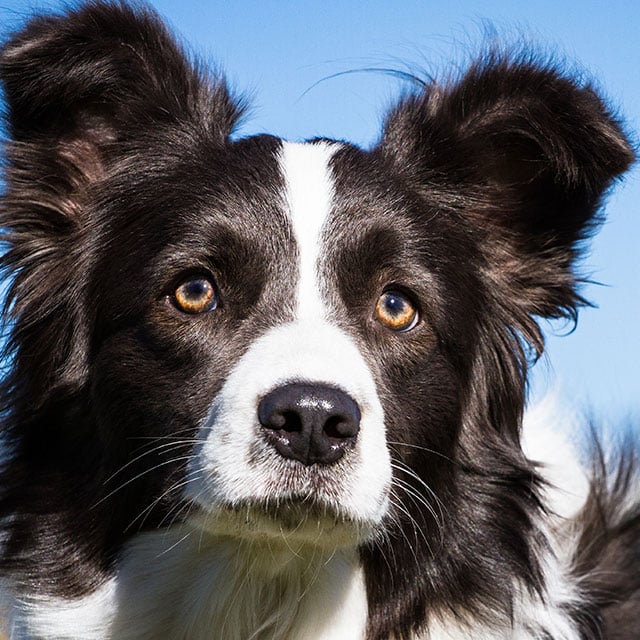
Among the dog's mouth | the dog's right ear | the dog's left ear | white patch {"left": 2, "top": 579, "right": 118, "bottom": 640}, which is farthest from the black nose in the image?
the dog's right ear

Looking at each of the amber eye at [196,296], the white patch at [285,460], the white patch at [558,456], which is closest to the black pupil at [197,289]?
the amber eye at [196,296]

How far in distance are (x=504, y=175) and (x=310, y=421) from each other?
2287mm

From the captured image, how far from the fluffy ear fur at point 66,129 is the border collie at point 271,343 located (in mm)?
12

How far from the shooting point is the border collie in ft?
16.0

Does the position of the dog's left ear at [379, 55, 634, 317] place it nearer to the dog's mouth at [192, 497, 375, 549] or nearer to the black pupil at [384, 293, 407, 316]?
the black pupil at [384, 293, 407, 316]

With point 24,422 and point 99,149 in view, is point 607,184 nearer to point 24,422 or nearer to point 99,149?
point 99,149

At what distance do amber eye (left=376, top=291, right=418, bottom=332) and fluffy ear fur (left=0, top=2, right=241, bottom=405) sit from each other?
4.54ft

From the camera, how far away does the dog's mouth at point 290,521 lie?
15.1 feet

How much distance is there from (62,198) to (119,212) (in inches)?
12.6

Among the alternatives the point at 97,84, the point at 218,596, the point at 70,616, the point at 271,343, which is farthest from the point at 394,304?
the point at 70,616

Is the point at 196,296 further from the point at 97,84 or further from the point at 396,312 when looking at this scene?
the point at 97,84

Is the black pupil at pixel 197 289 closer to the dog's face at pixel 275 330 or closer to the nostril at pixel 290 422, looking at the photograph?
the dog's face at pixel 275 330

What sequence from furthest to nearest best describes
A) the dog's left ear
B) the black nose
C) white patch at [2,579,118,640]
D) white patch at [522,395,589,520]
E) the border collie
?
white patch at [522,395,589,520] → the dog's left ear → white patch at [2,579,118,640] → the border collie → the black nose

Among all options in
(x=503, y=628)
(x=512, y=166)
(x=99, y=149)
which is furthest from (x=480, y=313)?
(x=99, y=149)
